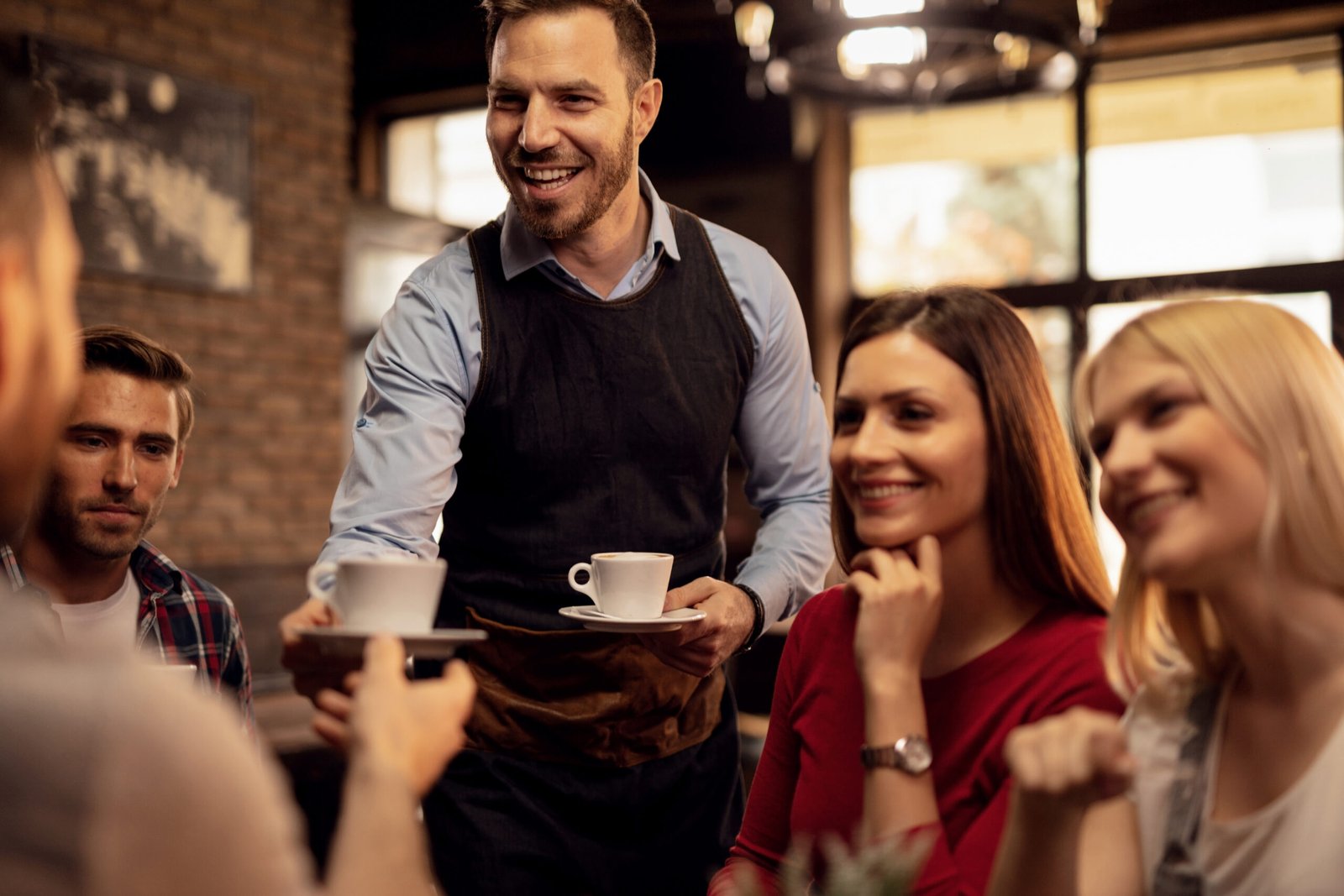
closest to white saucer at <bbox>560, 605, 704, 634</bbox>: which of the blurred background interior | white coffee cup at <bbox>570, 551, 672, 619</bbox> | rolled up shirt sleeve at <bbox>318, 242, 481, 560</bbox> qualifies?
white coffee cup at <bbox>570, 551, 672, 619</bbox>

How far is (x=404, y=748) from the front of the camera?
3.12ft

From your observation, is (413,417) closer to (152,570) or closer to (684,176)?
(152,570)

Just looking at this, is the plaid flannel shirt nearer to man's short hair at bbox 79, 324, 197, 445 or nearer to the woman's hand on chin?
man's short hair at bbox 79, 324, 197, 445

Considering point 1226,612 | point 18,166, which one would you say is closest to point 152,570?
point 18,166

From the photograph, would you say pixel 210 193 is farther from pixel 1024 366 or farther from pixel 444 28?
pixel 1024 366

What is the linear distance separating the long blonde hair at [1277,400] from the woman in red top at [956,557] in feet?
0.96

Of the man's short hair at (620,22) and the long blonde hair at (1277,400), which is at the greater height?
the man's short hair at (620,22)

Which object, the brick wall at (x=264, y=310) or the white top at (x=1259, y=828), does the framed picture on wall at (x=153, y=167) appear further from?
the white top at (x=1259, y=828)

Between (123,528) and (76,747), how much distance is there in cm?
170

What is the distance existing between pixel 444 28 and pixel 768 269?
18.2 feet

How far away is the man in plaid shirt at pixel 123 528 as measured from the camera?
7.41 feet

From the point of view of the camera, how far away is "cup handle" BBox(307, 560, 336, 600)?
1.26 m

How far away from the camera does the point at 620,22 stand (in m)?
2.06

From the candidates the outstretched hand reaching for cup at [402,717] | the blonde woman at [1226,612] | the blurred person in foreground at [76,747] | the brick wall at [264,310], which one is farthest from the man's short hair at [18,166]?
the brick wall at [264,310]
